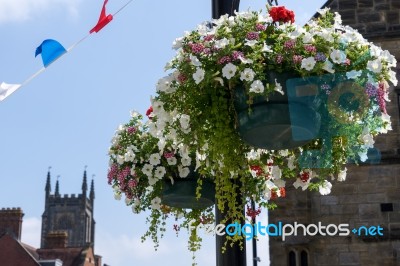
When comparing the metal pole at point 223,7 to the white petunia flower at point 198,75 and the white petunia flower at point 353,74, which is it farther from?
the white petunia flower at point 353,74

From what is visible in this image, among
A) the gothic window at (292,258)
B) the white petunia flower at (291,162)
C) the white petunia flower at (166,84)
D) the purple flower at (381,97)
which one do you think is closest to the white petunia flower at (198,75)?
the white petunia flower at (166,84)

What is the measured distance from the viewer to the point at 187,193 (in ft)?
16.8

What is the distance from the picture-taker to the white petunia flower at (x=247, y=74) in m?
4.07

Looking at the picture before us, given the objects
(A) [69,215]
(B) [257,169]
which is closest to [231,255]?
(B) [257,169]

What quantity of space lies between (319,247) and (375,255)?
79cm

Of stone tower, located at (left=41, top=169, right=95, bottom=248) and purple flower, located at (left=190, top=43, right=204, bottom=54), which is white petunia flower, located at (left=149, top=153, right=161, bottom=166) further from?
stone tower, located at (left=41, top=169, right=95, bottom=248)

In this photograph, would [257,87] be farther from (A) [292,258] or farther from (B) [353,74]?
(A) [292,258]

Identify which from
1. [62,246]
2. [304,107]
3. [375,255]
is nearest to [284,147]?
[304,107]

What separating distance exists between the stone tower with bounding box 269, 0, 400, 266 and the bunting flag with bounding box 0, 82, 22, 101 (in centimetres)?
638

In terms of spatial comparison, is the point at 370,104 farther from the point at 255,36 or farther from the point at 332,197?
the point at 332,197

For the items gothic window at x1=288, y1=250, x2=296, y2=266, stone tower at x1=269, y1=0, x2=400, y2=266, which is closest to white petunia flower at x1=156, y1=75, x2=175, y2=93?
stone tower at x1=269, y1=0, x2=400, y2=266

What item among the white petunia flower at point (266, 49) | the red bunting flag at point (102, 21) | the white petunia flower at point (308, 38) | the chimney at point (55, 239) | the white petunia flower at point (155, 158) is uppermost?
the chimney at point (55, 239)

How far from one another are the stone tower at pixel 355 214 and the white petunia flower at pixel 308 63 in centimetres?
747

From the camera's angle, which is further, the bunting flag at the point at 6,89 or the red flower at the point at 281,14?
the bunting flag at the point at 6,89
